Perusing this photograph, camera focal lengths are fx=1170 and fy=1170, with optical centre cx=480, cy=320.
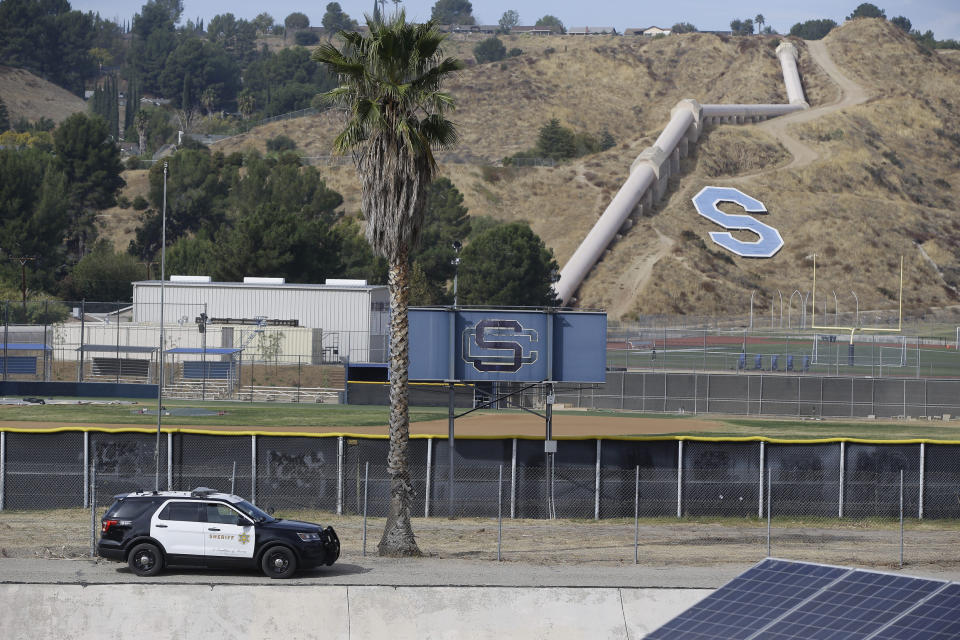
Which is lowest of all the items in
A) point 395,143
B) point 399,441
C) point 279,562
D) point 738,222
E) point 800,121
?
point 279,562

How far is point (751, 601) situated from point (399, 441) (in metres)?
12.2

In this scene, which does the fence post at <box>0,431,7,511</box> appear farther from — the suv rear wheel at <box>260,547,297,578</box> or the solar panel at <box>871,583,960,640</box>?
the solar panel at <box>871,583,960,640</box>

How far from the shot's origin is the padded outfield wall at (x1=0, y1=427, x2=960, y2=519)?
93.9 ft

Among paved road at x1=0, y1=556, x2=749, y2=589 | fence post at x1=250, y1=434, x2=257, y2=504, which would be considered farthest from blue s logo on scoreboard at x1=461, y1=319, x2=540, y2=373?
paved road at x1=0, y1=556, x2=749, y2=589

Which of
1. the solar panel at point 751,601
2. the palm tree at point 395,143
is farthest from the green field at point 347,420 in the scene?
the solar panel at point 751,601

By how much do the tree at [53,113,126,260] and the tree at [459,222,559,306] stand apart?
5250cm

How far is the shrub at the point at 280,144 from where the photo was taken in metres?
191

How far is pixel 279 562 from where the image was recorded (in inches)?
856

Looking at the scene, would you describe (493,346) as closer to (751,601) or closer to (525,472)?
(525,472)

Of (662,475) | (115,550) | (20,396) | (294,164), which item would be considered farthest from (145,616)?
(294,164)

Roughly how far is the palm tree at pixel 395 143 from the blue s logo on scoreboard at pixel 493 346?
625 cm

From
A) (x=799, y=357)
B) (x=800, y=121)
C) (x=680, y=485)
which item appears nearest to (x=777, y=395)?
(x=799, y=357)

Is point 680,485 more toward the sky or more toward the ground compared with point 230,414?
more toward the sky

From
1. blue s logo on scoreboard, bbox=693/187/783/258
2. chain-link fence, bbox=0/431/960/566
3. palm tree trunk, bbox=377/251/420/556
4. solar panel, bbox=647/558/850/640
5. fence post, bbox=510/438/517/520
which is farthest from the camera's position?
blue s logo on scoreboard, bbox=693/187/783/258
